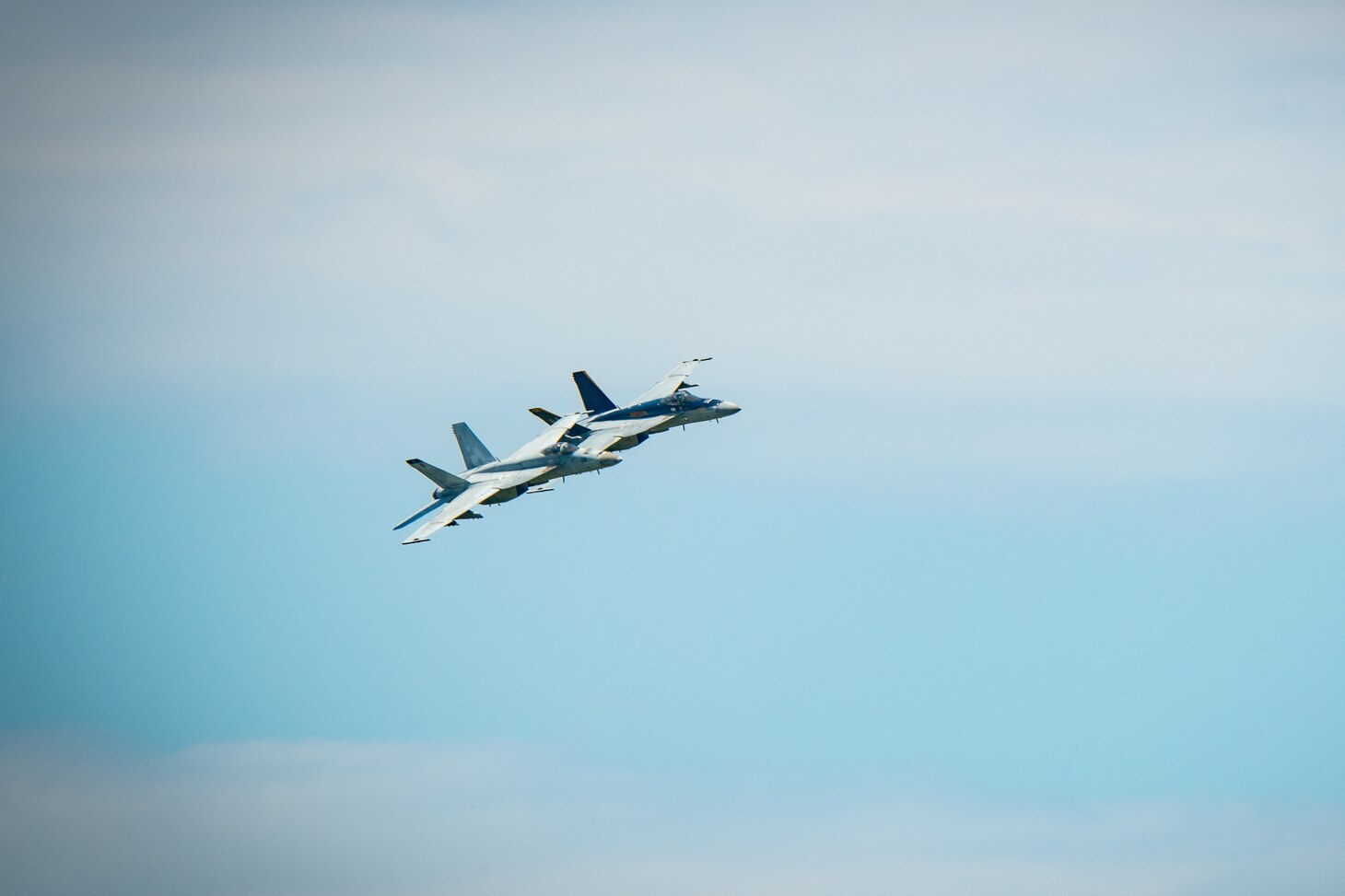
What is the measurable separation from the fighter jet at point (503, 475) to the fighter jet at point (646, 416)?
2889 millimetres

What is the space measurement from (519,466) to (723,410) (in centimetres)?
1663

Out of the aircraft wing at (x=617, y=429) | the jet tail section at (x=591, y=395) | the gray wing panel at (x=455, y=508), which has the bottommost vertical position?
the gray wing panel at (x=455, y=508)

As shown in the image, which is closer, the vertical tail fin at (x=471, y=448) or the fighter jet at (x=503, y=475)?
the fighter jet at (x=503, y=475)

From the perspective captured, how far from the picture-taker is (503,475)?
364ft

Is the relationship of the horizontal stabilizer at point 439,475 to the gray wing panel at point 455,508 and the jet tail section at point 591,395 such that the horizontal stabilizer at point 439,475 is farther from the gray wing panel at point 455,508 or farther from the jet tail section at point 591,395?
the jet tail section at point 591,395

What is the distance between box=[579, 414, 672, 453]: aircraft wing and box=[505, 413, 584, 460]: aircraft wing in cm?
164

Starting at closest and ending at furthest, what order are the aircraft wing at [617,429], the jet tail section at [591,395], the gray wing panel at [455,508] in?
1. the gray wing panel at [455,508]
2. the aircraft wing at [617,429]
3. the jet tail section at [591,395]

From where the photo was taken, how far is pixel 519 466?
11100 cm

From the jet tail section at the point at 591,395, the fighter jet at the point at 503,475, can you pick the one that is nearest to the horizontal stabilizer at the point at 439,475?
the fighter jet at the point at 503,475

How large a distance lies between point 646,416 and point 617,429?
2.34m

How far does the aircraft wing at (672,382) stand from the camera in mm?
119713

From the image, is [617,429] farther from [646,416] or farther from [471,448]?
[471,448]

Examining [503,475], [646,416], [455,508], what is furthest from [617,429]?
[455,508]

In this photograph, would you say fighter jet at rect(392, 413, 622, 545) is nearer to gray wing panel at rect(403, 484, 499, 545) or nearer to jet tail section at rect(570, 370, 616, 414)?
gray wing panel at rect(403, 484, 499, 545)
